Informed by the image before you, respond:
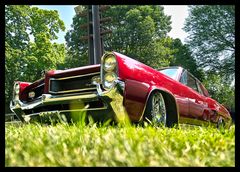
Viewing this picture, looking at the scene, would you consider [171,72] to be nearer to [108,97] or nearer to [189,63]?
[108,97]

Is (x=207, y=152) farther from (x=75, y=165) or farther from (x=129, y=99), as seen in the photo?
(x=129, y=99)

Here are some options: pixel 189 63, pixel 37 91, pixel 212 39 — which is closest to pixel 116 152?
pixel 37 91

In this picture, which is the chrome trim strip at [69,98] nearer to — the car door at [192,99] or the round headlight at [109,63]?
the round headlight at [109,63]

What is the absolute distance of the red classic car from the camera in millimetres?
3355

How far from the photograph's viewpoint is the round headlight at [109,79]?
338 centimetres

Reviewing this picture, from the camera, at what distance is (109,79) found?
11.2ft

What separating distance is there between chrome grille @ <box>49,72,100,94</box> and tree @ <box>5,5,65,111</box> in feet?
39.4

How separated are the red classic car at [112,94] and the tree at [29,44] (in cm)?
1196

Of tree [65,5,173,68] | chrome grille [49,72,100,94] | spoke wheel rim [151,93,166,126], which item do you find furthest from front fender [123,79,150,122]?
tree [65,5,173,68]

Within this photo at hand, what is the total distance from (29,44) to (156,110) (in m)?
18.4

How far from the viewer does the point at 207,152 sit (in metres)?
1.95
